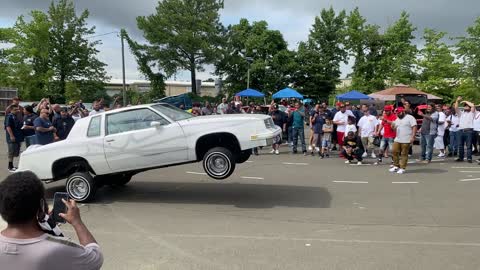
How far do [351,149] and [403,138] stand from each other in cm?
226

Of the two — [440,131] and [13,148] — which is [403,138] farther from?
[13,148]

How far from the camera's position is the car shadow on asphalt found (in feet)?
29.7

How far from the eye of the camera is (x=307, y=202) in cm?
900

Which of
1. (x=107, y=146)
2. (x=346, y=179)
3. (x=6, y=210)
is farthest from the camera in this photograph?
(x=346, y=179)

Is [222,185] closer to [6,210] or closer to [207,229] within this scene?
[207,229]

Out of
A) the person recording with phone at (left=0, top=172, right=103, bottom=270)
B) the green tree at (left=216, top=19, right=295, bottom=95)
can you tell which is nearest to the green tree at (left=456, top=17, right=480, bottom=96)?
the green tree at (left=216, top=19, right=295, bottom=95)

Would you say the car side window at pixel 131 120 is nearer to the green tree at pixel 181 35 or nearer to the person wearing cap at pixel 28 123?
the person wearing cap at pixel 28 123

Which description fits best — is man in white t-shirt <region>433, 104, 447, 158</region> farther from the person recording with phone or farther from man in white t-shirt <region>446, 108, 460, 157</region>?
the person recording with phone

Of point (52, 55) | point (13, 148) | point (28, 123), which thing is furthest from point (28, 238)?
point (52, 55)

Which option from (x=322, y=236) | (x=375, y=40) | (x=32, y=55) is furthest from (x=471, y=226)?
(x=32, y=55)

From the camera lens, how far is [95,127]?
30.3 feet

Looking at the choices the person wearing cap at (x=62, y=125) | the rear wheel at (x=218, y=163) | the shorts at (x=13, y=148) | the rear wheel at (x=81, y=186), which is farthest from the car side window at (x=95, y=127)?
the person wearing cap at (x=62, y=125)

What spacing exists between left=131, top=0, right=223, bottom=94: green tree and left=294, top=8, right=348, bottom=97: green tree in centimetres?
1109

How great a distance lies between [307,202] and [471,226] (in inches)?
113
